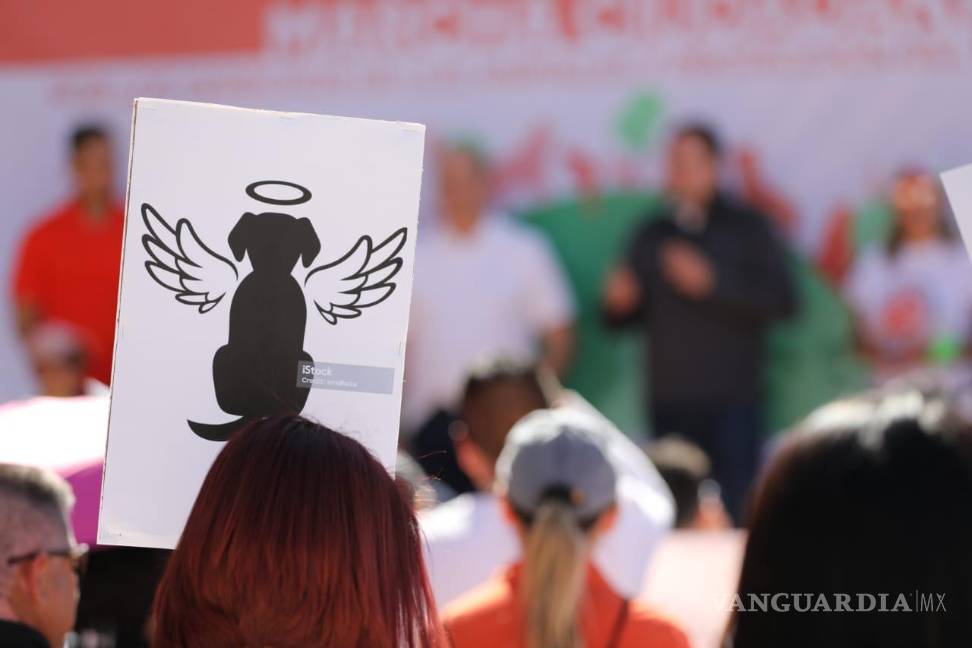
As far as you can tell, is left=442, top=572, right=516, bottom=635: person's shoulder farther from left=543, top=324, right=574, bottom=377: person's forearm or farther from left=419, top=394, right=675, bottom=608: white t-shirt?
left=543, top=324, right=574, bottom=377: person's forearm

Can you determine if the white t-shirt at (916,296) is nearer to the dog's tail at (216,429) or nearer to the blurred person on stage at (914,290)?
the blurred person on stage at (914,290)

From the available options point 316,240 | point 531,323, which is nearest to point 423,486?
point 316,240

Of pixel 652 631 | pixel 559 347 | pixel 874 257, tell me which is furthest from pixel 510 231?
pixel 652 631

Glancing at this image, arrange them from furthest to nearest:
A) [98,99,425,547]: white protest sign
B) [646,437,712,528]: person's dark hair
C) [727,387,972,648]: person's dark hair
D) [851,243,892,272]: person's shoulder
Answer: [851,243,892,272]: person's shoulder → [646,437,712,528]: person's dark hair → [98,99,425,547]: white protest sign → [727,387,972,648]: person's dark hair

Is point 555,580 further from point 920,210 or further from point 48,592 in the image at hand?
point 920,210

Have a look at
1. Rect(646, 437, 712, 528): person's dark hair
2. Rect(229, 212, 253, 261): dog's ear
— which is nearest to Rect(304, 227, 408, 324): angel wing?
Rect(229, 212, 253, 261): dog's ear

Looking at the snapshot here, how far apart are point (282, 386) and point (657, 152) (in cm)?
433

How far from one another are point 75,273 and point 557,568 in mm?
4235

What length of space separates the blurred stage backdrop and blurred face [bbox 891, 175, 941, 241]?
0.44ft

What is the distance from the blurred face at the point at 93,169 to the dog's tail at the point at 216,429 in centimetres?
457

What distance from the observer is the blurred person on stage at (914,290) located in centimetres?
588

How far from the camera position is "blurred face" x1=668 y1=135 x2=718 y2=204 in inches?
238

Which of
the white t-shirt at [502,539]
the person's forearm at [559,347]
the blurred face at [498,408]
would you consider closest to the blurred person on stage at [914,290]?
the person's forearm at [559,347]

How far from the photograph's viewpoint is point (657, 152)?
245 inches
